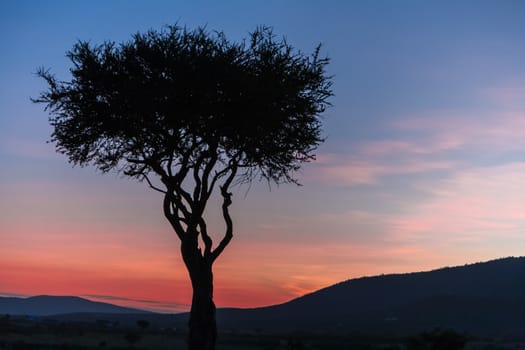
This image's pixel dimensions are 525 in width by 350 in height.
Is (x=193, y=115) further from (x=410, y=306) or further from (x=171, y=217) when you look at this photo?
(x=410, y=306)

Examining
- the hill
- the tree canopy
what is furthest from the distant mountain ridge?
the tree canopy

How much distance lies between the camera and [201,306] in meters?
23.9

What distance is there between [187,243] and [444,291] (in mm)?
110441

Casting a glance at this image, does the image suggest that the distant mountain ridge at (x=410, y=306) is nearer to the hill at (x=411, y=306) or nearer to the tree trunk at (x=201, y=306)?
the hill at (x=411, y=306)

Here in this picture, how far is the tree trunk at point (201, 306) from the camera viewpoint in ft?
77.6

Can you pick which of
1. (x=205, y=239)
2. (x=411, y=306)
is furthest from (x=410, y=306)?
(x=205, y=239)

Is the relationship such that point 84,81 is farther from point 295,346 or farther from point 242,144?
point 295,346

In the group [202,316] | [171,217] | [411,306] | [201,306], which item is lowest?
[202,316]

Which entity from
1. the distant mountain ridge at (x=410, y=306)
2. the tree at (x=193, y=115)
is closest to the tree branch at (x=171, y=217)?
the tree at (x=193, y=115)

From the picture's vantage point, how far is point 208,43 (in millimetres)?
24734

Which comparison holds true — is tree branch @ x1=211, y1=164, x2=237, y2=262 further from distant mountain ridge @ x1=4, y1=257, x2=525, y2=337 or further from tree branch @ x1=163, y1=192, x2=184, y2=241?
distant mountain ridge @ x1=4, y1=257, x2=525, y2=337

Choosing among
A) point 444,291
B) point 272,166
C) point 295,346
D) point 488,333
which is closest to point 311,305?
point 444,291

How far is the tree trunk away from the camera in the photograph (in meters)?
23.7

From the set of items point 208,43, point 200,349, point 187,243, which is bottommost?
point 200,349
